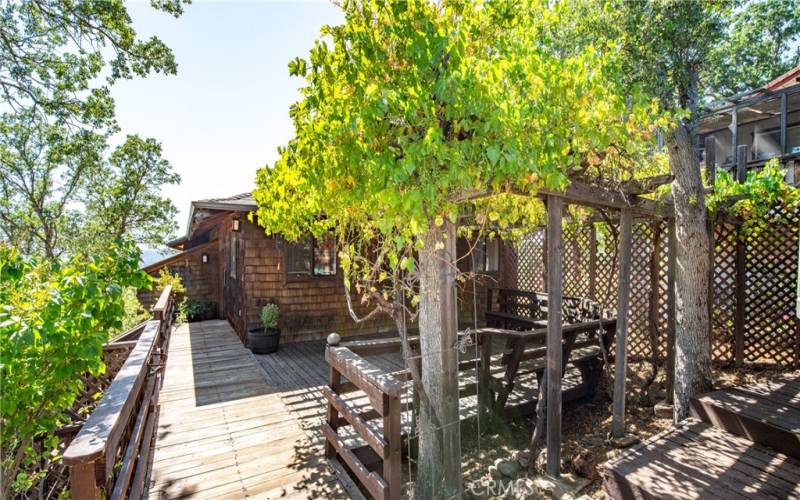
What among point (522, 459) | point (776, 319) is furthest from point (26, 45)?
point (776, 319)

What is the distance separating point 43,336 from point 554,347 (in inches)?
137

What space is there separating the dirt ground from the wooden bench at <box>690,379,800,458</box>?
2.24 ft

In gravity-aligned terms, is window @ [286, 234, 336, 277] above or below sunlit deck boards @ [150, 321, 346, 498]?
above

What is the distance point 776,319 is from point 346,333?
23.1 ft

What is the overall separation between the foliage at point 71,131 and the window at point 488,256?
8.40 m

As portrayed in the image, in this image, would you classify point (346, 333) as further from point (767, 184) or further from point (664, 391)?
point (767, 184)

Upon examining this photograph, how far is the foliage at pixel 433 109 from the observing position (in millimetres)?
1954

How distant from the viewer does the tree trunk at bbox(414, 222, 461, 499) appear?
8.99ft

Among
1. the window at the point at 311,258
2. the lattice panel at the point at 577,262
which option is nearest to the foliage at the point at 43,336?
the window at the point at 311,258

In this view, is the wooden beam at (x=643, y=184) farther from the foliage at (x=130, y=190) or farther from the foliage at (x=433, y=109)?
the foliage at (x=130, y=190)

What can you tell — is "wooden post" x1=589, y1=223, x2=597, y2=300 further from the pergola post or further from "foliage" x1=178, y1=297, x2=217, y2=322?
"foliage" x1=178, y1=297, x2=217, y2=322

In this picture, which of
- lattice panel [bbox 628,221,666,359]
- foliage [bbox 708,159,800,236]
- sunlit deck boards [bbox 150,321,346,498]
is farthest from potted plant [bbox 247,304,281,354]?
foliage [bbox 708,159,800,236]

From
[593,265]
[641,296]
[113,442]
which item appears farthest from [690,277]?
[113,442]

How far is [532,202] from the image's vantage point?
3352 millimetres
